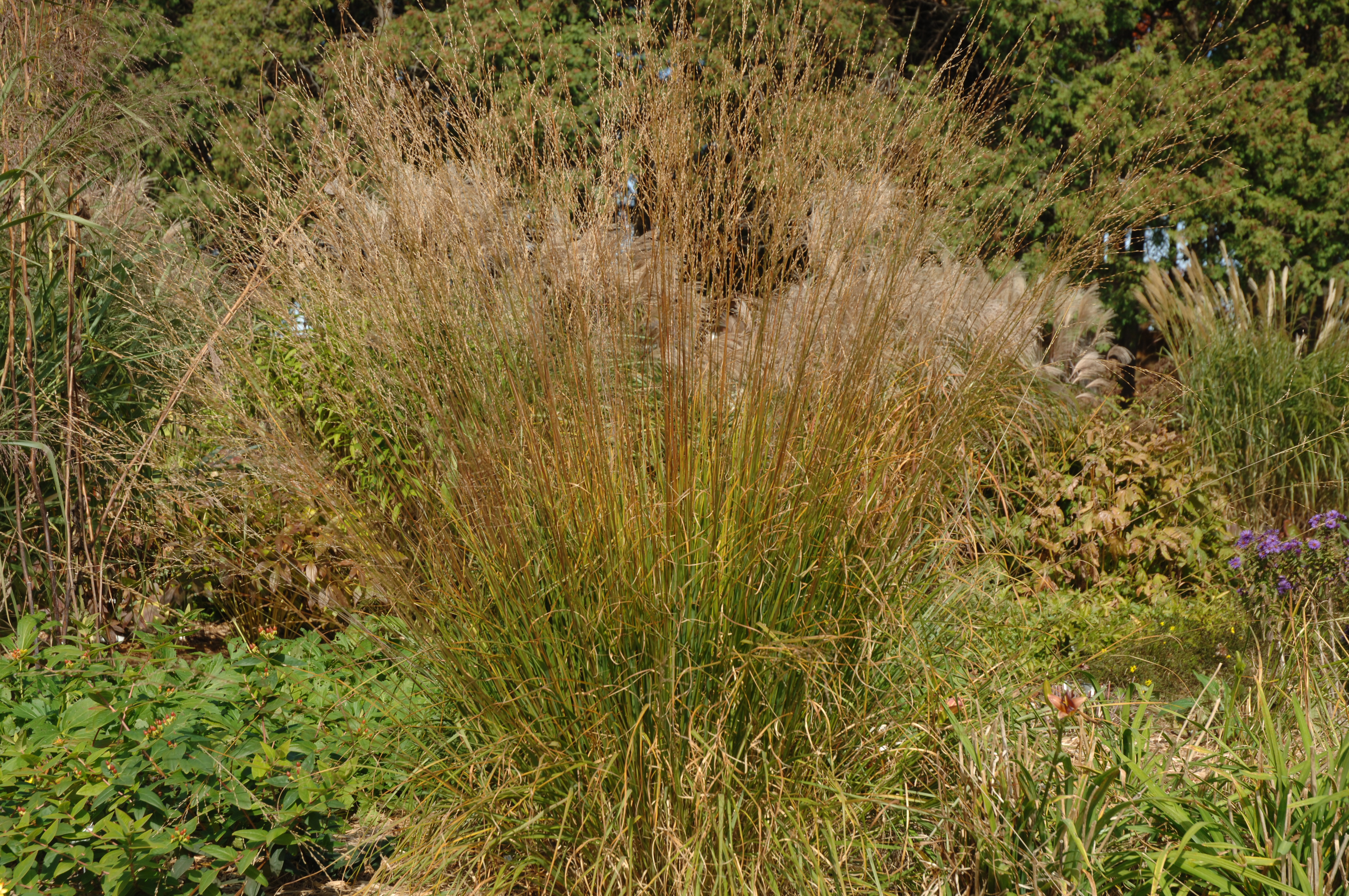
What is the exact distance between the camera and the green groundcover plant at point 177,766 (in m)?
1.89

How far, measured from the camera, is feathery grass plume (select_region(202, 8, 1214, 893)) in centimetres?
198

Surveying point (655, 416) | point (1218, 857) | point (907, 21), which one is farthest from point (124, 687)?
point (907, 21)

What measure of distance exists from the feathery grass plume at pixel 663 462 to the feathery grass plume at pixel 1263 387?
2.93 m

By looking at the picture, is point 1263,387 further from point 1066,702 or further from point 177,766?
point 177,766

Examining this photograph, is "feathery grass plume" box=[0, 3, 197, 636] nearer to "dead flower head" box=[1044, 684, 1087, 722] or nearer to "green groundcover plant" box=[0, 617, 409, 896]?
"green groundcover plant" box=[0, 617, 409, 896]

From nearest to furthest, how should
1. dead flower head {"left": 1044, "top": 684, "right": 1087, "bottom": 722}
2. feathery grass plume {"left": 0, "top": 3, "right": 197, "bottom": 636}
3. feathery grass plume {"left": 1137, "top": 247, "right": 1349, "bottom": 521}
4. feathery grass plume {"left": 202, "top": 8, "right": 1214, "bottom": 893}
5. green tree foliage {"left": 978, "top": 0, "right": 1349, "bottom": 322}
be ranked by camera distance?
dead flower head {"left": 1044, "top": 684, "right": 1087, "bottom": 722}, feathery grass plume {"left": 202, "top": 8, "right": 1214, "bottom": 893}, feathery grass plume {"left": 0, "top": 3, "right": 197, "bottom": 636}, feathery grass plume {"left": 1137, "top": 247, "right": 1349, "bottom": 521}, green tree foliage {"left": 978, "top": 0, "right": 1349, "bottom": 322}

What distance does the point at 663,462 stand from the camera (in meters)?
2.15

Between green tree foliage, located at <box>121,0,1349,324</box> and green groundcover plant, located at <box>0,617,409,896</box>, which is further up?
green tree foliage, located at <box>121,0,1349,324</box>

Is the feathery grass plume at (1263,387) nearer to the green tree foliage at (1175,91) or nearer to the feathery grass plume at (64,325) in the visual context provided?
the green tree foliage at (1175,91)

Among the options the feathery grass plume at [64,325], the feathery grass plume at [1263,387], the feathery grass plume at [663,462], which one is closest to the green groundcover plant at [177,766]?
the feathery grass plume at [663,462]

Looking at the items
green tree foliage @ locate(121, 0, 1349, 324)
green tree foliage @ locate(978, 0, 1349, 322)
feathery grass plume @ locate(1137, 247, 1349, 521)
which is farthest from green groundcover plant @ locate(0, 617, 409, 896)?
green tree foliage @ locate(978, 0, 1349, 322)

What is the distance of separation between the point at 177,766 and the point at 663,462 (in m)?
1.18

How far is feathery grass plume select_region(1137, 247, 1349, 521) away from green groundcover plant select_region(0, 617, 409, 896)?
12.9 ft

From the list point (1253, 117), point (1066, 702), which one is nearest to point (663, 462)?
point (1066, 702)
